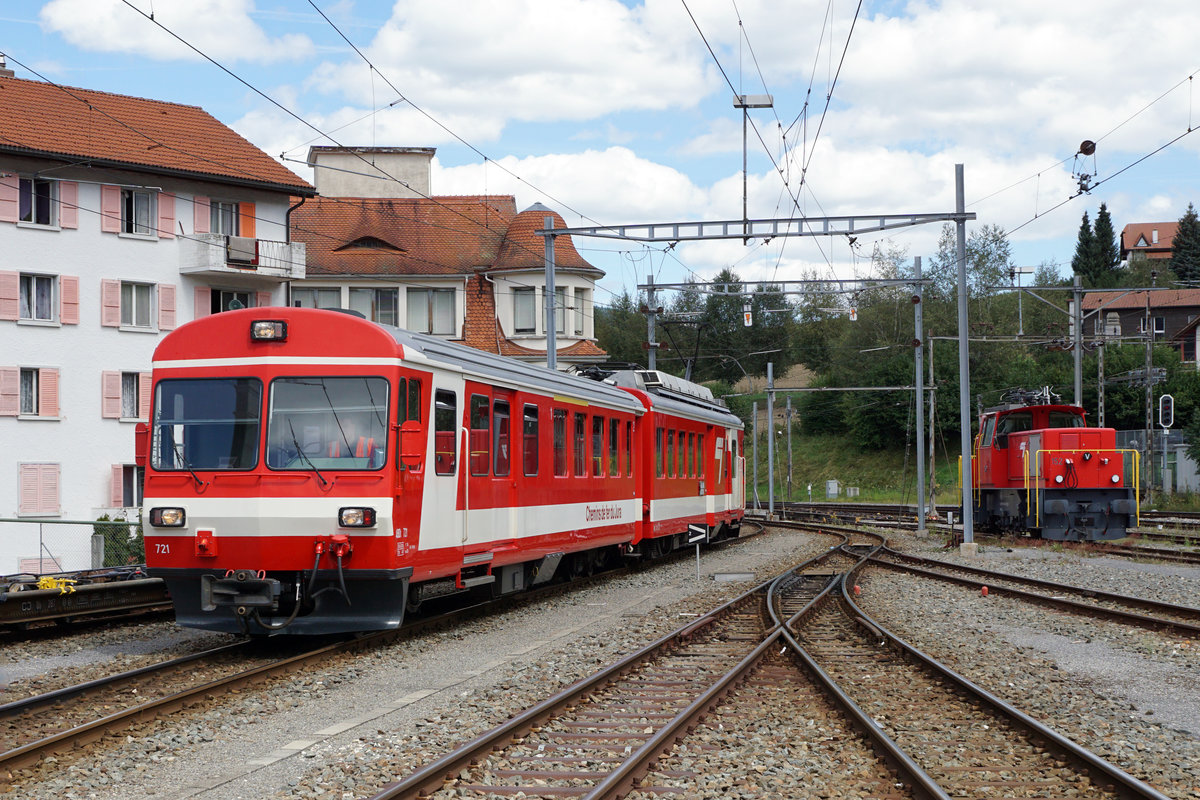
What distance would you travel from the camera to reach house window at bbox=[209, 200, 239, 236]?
37.1 metres

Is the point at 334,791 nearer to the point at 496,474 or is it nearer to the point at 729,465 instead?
the point at 496,474

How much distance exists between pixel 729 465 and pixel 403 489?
18.2 meters

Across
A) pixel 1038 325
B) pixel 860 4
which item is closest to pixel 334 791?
pixel 860 4

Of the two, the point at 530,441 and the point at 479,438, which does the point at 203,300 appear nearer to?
the point at 530,441

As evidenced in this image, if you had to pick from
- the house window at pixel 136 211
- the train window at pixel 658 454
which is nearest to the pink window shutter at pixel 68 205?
the house window at pixel 136 211

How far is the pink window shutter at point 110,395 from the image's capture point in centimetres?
3403

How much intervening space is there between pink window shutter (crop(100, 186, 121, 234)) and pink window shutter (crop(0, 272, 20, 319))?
2.87 m

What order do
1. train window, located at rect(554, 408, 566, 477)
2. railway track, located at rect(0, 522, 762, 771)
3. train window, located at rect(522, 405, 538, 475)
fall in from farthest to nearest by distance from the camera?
train window, located at rect(554, 408, 566, 477)
train window, located at rect(522, 405, 538, 475)
railway track, located at rect(0, 522, 762, 771)

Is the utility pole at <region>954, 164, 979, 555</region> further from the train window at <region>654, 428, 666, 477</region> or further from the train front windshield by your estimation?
the train front windshield

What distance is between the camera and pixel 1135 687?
9.77 meters

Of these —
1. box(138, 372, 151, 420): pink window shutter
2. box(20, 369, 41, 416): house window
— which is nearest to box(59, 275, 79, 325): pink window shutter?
box(20, 369, 41, 416): house window

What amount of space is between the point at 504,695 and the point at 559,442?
7.24 m

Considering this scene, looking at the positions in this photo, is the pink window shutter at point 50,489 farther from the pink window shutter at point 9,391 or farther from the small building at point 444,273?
the small building at point 444,273

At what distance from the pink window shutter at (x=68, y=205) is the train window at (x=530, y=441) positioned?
78.1ft
